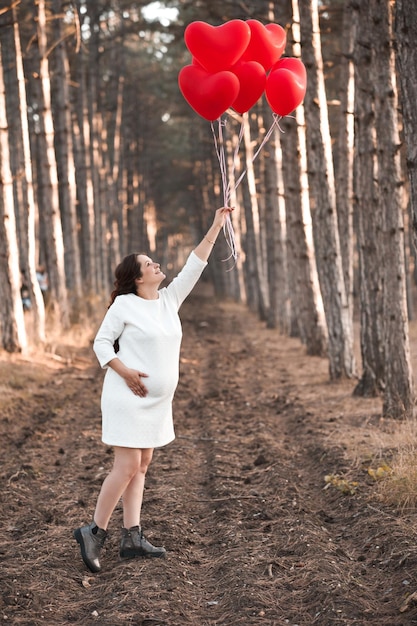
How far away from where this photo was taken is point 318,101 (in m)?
12.8

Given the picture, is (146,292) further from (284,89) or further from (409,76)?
(409,76)

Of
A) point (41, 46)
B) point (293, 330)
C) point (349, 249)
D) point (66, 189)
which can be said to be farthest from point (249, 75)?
point (66, 189)

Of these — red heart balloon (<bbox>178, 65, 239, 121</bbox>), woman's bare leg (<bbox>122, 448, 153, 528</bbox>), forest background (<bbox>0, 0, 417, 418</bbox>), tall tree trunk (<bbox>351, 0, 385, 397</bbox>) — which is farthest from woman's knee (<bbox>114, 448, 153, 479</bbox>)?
tall tree trunk (<bbox>351, 0, 385, 397</bbox>)

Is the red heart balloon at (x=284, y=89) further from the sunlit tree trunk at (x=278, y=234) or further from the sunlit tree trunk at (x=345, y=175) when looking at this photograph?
the sunlit tree trunk at (x=278, y=234)

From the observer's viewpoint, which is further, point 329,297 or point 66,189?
point 66,189

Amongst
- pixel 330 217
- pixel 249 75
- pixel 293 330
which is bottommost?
pixel 293 330

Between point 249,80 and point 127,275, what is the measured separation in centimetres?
207

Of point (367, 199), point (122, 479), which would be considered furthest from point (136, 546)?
point (367, 199)

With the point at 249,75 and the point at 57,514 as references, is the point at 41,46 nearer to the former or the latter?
the point at 249,75

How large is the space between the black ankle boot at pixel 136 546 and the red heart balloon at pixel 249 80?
339 centimetres

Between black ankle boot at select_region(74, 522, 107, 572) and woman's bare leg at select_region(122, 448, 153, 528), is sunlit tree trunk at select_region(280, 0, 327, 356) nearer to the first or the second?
woman's bare leg at select_region(122, 448, 153, 528)

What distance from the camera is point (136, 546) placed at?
5.53 m

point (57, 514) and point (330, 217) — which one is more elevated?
point (330, 217)

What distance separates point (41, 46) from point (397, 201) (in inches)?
406
